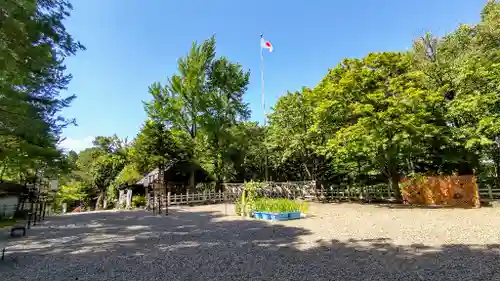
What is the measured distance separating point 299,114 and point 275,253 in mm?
17458

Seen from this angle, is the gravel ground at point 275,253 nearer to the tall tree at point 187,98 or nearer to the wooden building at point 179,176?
the wooden building at point 179,176

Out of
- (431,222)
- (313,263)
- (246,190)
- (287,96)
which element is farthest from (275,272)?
(287,96)

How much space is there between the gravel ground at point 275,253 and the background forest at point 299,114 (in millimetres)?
4361

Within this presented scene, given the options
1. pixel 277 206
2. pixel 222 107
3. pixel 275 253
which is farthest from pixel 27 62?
pixel 222 107

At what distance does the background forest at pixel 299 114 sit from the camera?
339 inches

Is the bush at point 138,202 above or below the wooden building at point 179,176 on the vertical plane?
below

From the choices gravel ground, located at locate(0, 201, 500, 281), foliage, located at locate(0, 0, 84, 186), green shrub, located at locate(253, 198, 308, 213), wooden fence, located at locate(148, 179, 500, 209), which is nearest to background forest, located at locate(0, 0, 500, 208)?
foliage, located at locate(0, 0, 84, 186)

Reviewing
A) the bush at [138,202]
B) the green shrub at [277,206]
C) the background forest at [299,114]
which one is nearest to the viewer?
the background forest at [299,114]

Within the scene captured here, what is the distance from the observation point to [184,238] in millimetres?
8625

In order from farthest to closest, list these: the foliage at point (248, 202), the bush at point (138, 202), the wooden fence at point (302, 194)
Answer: the bush at point (138, 202) → the wooden fence at point (302, 194) → the foliage at point (248, 202)

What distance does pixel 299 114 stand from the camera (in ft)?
74.4

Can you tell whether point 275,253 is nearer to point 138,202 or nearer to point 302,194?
point 302,194

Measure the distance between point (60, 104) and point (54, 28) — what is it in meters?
9.63

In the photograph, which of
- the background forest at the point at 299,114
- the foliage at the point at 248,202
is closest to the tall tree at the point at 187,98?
the background forest at the point at 299,114
